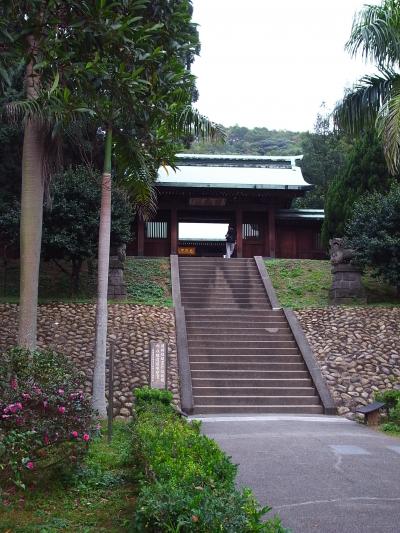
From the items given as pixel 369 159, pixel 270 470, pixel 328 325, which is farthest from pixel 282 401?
pixel 369 159

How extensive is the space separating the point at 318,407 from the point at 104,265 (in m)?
5.45

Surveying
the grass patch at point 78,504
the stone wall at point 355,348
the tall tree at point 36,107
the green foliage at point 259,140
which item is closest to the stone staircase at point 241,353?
the stone wall at point 355,348

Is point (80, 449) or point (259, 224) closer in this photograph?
point (80, 449)

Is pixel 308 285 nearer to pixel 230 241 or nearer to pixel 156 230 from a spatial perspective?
pixel 230 241

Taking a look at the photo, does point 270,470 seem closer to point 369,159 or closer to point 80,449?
point 80,449

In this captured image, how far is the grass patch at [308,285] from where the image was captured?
17567 millimetres

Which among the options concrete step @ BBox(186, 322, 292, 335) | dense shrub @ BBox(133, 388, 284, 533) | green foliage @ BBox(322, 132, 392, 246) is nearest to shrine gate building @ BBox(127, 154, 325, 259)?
green foliage @ BBox(322, 132, 392, 246)

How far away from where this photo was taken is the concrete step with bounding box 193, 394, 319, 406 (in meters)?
12.7

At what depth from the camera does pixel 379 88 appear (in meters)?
16.6

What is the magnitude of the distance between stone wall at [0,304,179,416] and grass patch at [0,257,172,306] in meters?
0.86

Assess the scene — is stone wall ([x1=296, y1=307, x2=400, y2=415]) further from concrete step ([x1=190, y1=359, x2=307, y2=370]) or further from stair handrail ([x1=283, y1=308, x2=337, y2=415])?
concrete step ([x1=190, y1=359, x2=307, y2=370])

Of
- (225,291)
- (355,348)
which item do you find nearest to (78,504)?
(355,348)

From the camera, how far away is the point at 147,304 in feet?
53.5

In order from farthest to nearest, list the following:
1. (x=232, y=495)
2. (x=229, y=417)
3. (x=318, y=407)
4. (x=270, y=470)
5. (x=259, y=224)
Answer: (x=259, y=224) → (x=318, y=407) → (x=229, y=417) → (x=270, y=470) → (x=232, y=495)
